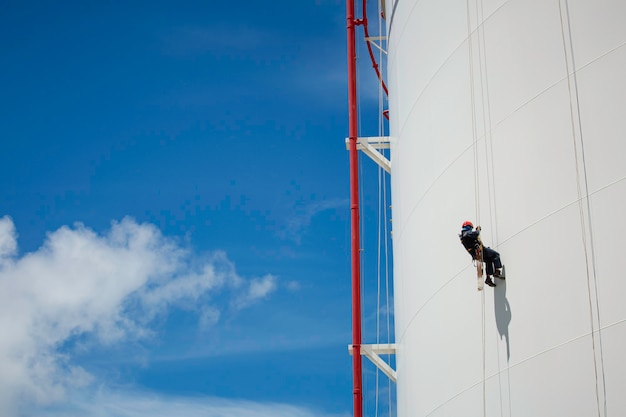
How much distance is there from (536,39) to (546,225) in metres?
2.77

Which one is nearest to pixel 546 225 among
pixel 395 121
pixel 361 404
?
pixel 395 121

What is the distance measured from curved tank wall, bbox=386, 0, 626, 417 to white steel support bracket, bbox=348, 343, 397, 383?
297cm

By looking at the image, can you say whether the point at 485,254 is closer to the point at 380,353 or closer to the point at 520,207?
the point at 520,207

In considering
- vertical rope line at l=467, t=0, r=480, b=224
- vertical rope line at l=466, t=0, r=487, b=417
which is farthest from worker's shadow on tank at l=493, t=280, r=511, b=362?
vertical rope line at l=467, t=0, r=480, b=224

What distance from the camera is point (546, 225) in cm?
1141

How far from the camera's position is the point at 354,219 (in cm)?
2136

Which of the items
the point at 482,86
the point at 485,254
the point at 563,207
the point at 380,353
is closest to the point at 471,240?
the point at 485,254

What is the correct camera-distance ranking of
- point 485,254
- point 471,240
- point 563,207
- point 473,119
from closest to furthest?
point 563,207 < point 471,240 < point 485,254 < point 473,119

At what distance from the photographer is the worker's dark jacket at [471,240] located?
466 inches

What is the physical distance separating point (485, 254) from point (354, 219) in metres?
9.36

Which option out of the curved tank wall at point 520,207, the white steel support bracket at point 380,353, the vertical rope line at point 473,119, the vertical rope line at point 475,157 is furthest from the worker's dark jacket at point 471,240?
the white steel support bracket at point 380,353

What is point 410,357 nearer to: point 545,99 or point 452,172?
point 452,172

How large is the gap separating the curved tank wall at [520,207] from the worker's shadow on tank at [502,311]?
1.2 inches

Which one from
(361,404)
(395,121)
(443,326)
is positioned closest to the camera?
(443,326)
